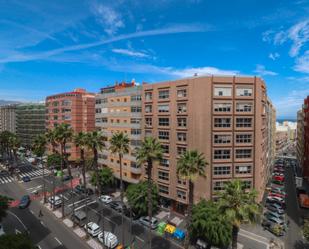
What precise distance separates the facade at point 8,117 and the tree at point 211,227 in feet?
525

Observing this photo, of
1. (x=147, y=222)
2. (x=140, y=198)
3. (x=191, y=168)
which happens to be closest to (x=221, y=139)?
(x=191, y=168)

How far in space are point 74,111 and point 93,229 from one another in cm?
6559

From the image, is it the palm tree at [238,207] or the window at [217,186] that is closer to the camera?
the palm tree at [238,207]

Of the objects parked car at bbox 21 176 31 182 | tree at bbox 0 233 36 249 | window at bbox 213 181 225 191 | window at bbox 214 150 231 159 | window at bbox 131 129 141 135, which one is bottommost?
parked car at bbox 21 176 31 182

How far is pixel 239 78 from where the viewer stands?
44.8 meters

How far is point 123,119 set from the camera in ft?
206

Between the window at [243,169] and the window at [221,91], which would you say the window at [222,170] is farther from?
the window at [221,91]

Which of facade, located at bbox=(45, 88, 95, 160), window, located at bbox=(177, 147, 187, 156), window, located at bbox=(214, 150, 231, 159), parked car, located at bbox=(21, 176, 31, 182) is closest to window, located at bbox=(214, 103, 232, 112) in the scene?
window, located at bbox=(214, 150, 231, 159)

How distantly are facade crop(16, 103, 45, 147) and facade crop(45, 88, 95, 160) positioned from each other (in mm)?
21570

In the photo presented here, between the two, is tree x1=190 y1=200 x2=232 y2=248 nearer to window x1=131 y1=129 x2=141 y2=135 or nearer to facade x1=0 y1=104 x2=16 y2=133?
window x1=131 y1=129 x2=141 y2=135

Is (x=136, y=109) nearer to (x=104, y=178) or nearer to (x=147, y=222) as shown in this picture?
(x=104, y=178)

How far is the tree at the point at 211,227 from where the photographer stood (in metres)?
35.1

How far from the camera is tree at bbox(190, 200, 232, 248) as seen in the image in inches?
1382

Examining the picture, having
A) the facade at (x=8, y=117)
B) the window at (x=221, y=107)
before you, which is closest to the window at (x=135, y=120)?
the window at (x=221, y=107)
